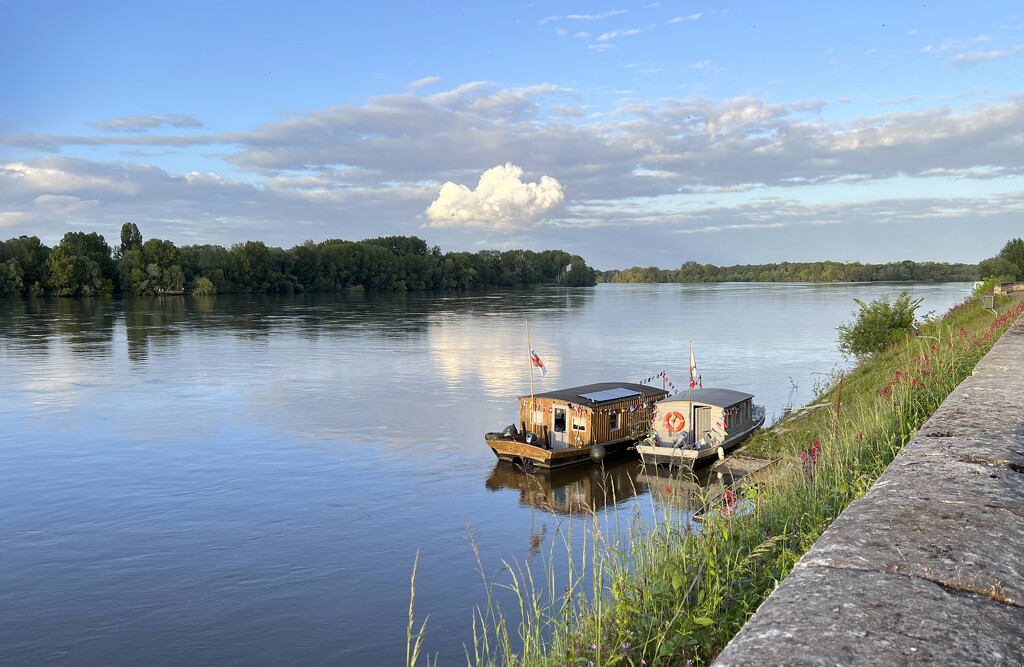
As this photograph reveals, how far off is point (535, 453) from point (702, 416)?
278 inches

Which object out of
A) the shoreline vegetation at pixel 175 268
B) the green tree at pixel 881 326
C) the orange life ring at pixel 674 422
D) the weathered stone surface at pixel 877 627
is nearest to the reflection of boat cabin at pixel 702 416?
the orange life ring at pixel 674 422

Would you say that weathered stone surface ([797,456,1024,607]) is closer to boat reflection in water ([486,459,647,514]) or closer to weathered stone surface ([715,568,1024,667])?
weathered stone surface ([715,568,1024,667])

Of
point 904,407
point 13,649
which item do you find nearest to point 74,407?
point 13,649

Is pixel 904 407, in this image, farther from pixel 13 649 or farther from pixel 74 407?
pixel 74 407

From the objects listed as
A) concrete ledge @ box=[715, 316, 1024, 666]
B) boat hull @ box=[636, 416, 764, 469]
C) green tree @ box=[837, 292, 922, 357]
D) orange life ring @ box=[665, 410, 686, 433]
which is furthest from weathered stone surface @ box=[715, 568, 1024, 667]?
green tree @ box=[837, 292, 922, 357]

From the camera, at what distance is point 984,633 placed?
7.75 ft

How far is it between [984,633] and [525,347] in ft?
211

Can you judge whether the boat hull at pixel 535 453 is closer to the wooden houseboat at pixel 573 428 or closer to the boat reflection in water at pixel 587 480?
the wooden houseboat at pixel 573 428

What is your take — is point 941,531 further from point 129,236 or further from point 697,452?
point 129,236

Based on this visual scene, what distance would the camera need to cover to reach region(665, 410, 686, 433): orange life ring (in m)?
31.4

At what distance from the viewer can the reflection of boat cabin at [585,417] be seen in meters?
32.5

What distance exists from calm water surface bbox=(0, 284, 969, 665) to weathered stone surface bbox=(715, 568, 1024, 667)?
269 centimetres

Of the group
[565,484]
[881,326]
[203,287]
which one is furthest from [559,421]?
[203,287]

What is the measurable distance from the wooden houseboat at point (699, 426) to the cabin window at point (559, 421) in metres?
3.85
